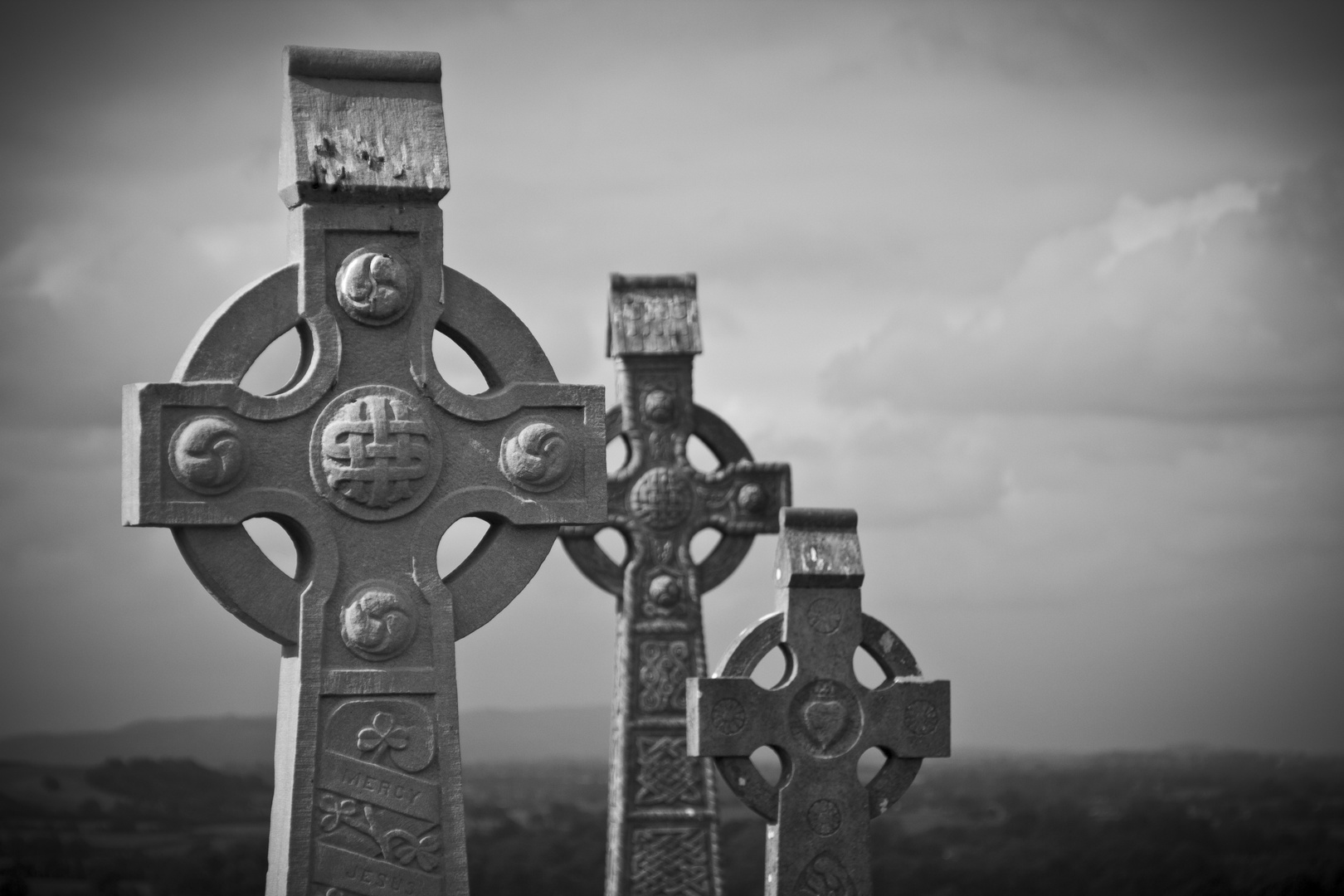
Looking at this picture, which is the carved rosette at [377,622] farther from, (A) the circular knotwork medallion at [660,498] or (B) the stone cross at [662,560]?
(A) the circular knotwork medallion at [660,498]

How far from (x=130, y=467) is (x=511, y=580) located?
4.93ft

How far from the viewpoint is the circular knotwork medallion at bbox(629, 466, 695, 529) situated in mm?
14297

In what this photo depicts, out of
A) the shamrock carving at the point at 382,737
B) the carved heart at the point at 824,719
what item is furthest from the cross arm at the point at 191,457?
the carved heart at the point at 824,719

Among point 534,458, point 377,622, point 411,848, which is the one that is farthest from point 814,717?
point 377,622

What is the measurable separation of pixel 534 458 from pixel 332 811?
153 centimetres

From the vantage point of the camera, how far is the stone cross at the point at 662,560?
14.0 meters

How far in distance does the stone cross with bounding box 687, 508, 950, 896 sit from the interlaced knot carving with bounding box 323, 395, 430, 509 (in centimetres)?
270

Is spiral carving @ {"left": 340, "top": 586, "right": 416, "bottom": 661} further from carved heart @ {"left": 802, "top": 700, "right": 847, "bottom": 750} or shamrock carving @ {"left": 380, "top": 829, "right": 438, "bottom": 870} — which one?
carved heart @ {"left": 802, "top": 700, "right": 847, "bottom": 750}

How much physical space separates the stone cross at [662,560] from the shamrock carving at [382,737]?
5.57 meters

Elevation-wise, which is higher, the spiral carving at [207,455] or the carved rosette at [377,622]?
the spiral carving at [207,455]

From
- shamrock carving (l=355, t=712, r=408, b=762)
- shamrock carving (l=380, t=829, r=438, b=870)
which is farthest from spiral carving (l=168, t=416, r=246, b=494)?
shamrock carving (l=380, t=829, r=438, b=870)

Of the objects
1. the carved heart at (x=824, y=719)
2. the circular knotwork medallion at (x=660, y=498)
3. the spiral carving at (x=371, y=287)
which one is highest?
the spiral carving at (x=371, y=287)

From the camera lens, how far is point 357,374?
8602 mm

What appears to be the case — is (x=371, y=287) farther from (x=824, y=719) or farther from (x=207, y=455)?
(x=824, y=719)
